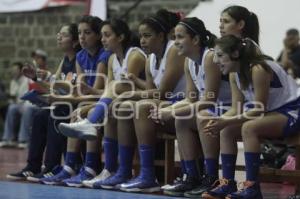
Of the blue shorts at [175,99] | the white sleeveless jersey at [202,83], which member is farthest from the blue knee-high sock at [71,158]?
the white sleeveless jersey at [202,83]

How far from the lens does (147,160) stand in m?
5.95

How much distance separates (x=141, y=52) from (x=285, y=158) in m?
1.58

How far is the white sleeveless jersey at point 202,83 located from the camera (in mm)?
5570

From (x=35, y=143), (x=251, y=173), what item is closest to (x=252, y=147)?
(x=251, y=173)

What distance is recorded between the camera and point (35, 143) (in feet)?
22.7

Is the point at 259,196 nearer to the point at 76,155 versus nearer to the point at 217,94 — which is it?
the point at 217,94

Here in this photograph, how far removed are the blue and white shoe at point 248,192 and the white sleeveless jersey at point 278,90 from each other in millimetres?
475

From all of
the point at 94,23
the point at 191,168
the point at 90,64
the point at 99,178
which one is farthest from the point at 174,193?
the point at 94,23

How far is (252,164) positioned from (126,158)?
1.28m

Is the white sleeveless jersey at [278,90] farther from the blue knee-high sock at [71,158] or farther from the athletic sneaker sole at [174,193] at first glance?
the blue knee-high sock at [71,158]

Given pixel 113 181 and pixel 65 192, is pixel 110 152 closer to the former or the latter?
pixel 113 181

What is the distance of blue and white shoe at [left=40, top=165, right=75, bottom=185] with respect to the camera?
651cm

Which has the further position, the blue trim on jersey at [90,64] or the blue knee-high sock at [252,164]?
the blue trim on jersey at [90,64]

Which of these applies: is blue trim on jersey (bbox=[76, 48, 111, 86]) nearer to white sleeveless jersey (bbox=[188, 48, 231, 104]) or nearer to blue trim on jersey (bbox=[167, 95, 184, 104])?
blue trim on jersey (bbox=[167, 95, 184, 104])
